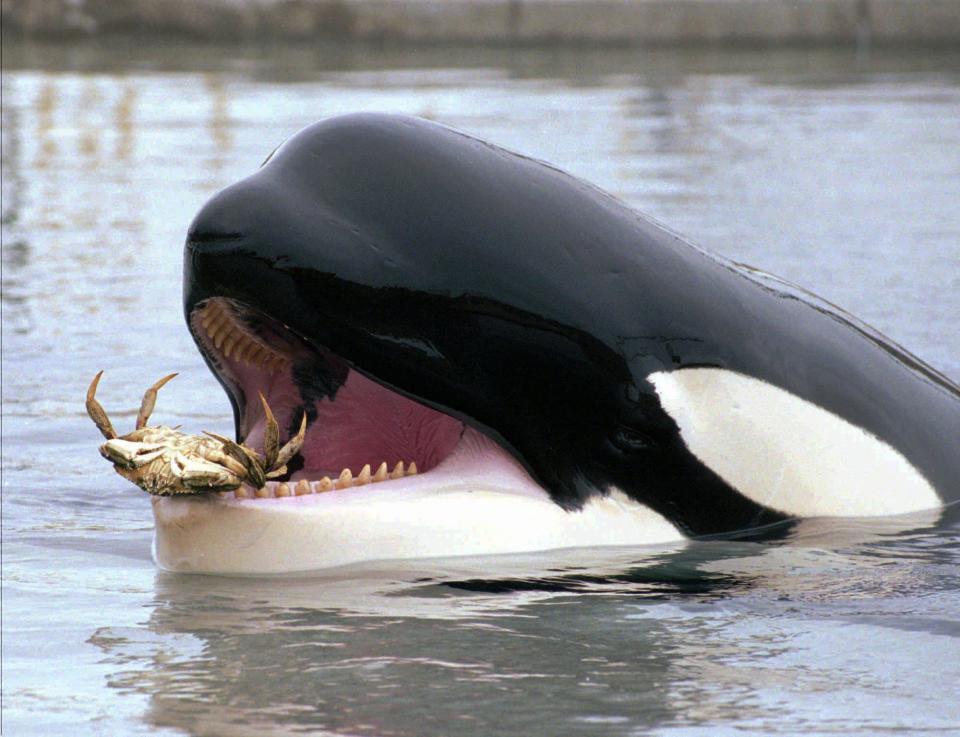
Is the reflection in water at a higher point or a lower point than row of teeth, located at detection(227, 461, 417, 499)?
lower

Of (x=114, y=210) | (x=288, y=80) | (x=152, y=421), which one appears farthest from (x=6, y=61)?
(x=152, y=421)

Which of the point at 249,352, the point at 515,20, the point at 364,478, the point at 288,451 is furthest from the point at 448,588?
the point at 515,20

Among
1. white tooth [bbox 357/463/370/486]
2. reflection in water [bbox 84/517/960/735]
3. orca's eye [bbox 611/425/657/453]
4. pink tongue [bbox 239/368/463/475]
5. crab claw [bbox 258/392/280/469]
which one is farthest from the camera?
A: pink tongue [bbox 239/368/463/475]

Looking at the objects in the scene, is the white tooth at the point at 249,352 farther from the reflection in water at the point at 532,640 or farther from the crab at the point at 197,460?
the reflection in water at the point at 532,640

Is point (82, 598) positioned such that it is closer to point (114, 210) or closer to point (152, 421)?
point (152, 421)

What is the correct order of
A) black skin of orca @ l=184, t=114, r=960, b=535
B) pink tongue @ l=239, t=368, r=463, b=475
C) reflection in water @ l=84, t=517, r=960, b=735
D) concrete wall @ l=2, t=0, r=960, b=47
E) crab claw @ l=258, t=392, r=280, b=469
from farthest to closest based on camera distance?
concrete wall @ l=2, t=0, r=960, b=47 < pink tongue @ l=239, t=368, r=463, b=475 < black skin of orca @ l=184, t=114, r=960, b=535 < crab claw @ l=258, t=392, r=280, b=469 < reflection in water @ l=84, t=517, r=960, b=735

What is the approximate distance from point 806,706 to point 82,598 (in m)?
1.77

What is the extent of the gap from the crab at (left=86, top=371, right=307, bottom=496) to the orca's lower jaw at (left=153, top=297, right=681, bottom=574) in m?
0.05

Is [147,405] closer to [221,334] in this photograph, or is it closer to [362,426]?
[221,334]

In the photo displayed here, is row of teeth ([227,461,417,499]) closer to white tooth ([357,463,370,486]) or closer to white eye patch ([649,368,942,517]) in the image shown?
white tooth ([357,463,370,486])

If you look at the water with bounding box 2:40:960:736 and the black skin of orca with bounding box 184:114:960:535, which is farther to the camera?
the black skin of orca with bounding box 184:114:960:535

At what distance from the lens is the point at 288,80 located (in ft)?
83.4

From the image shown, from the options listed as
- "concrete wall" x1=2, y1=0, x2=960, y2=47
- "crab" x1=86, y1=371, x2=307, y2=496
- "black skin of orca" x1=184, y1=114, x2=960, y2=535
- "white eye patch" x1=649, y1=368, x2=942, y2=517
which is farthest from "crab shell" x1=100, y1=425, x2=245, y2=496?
"concrete wall" x1=2, y1=0, x2=960, y2=47

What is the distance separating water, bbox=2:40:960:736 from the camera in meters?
3.66
